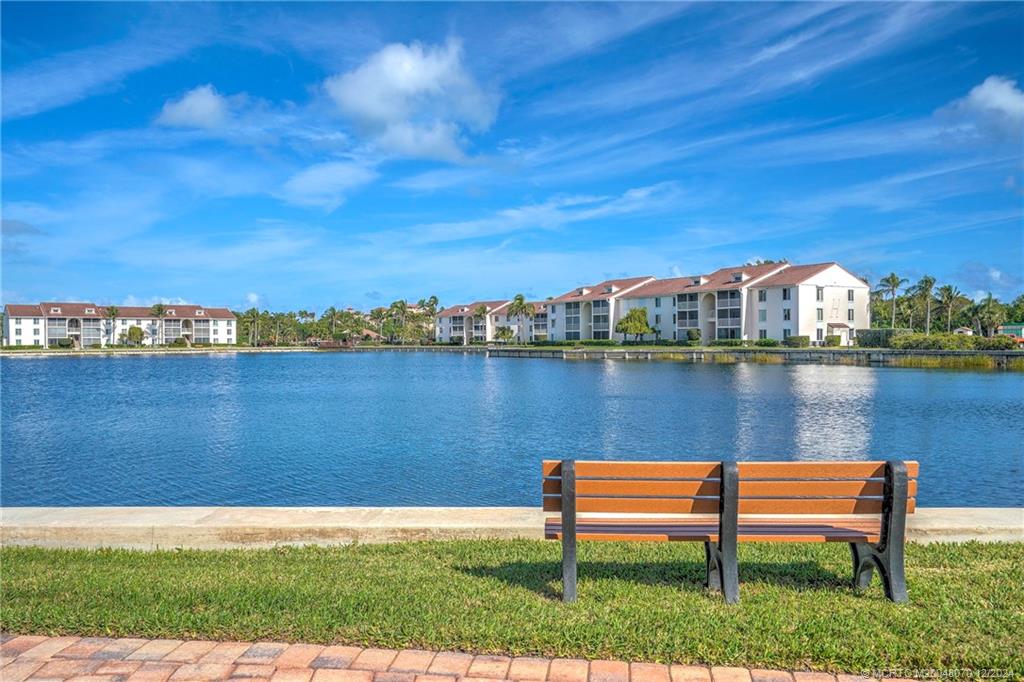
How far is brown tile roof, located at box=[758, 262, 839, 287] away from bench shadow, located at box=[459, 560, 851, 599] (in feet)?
267

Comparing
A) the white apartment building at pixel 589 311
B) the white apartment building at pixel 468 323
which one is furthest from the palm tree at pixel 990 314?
the white apartment building at pixel 468 323

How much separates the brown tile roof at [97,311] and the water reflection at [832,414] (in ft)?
401

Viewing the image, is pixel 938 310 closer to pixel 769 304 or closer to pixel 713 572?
pixel 769 304

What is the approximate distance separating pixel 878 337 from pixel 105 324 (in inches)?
4971

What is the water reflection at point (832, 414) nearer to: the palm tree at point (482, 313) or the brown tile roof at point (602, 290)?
the brown tile roof at point (602, 290)

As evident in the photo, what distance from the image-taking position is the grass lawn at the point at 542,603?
4625 mm

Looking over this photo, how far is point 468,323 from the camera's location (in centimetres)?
14900

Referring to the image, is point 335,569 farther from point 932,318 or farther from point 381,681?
point 932,318

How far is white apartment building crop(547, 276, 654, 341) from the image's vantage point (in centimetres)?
10725

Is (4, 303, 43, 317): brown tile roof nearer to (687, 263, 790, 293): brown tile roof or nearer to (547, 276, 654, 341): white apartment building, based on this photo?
(547, 276, 654, 341): white apartment building

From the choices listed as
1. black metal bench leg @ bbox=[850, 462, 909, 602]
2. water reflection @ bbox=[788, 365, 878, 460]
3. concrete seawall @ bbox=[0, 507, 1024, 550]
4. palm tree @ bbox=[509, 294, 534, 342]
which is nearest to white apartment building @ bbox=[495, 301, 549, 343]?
palm tree @ bbox=[509, 294, 534, 342]

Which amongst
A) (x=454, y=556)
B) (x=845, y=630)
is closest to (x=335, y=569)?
(x=454, y=556)

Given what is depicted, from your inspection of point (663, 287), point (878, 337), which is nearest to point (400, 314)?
point (663, 287)

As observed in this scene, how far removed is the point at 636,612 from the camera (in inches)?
204
